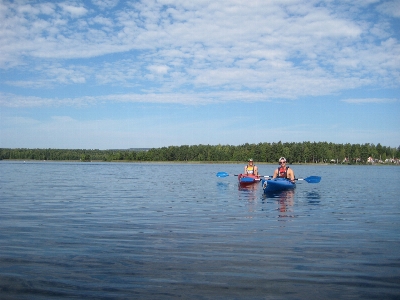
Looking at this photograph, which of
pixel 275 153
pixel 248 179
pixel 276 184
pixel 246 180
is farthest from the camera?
pixel 275 153

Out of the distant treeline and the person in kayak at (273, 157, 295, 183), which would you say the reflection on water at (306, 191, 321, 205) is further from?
the distant treeline

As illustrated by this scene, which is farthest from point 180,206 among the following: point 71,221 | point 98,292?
point 98,292

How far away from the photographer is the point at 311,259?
831 cm

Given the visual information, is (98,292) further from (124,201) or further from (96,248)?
(124,201)

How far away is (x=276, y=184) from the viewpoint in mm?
24078

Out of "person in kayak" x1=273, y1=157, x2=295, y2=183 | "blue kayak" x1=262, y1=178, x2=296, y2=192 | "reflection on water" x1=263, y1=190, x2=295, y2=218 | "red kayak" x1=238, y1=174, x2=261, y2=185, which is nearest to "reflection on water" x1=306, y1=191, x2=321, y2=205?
"reflection on water" x1=263, y1=190, x2=295, y2=218

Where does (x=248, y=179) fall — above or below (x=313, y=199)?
above

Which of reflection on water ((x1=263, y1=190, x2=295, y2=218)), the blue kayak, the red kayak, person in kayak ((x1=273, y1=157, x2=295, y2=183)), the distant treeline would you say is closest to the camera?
reflection on water ((x1=263, y1=190, x2=295, y2=218))

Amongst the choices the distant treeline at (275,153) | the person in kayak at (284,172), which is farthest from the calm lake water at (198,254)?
the distant treeline at (275,153)

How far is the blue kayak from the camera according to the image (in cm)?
2394

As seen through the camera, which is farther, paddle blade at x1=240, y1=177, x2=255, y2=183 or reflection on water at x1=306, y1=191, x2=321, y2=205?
paddle blade at x1=240, y1=177, x2=255, y2=183

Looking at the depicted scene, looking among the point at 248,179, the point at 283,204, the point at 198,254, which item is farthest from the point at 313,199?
the point at 198,254

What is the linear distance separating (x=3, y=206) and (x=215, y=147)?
176 m

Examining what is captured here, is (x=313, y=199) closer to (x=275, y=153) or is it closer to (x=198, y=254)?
(x=198, y=254)
